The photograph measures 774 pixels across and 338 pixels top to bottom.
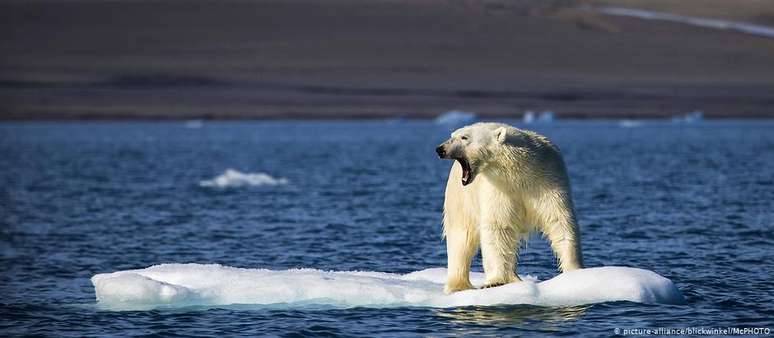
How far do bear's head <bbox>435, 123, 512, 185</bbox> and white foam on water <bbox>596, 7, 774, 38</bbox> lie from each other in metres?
176

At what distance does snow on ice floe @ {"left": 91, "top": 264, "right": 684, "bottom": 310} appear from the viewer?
49.9 ft

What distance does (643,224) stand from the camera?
27.5 meters

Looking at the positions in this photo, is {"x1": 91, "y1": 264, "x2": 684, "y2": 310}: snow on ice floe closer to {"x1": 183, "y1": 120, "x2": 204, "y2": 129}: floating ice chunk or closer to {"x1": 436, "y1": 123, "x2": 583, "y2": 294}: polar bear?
{"x1": 436, "y1": 123, "x2": 583, "y2": 294}: polar bear

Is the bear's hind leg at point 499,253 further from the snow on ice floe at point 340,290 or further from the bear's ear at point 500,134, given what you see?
the bear's ear at point 500,134

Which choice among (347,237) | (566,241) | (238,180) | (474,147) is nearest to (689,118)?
(238,180)

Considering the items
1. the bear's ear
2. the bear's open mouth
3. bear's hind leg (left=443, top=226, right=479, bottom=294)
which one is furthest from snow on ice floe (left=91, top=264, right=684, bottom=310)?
the bear's ear

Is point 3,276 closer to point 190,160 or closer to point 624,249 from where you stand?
point 624,249

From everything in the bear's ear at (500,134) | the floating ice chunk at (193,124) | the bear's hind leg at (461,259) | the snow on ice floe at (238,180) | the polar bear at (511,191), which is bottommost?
the bear's hind leg at (461,259)

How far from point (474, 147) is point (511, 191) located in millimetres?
749

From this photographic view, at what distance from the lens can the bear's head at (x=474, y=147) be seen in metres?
15.3

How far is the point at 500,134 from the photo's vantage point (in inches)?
601

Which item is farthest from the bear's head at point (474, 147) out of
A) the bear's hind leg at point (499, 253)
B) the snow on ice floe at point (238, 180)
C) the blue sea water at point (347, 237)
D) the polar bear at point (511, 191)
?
the snow on ice floe at point (238, 180)

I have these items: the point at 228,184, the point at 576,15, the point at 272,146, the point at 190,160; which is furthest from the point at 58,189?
the point at 576,15

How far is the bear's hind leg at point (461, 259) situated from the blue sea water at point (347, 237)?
79 centimetres
